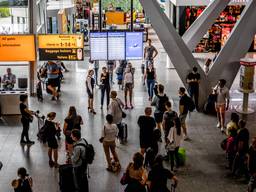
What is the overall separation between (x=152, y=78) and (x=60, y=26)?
931 cm

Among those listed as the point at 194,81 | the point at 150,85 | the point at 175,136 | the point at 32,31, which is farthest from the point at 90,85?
the point at 175,136

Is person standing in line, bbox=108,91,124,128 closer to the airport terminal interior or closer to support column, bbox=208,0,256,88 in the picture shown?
the airport terminal interior

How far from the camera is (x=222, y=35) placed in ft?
89.9

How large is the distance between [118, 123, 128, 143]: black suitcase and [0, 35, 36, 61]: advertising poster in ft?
14.5

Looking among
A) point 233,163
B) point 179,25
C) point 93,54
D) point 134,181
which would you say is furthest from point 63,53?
Answer: point 179,25

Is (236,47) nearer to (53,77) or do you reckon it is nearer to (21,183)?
(53,77)

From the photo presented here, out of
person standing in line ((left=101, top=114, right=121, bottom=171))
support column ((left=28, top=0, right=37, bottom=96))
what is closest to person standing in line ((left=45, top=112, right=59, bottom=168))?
person standing in line ((left=101, top=114, right=121, bottom=171))

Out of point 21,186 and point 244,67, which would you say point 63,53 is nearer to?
point 244,67

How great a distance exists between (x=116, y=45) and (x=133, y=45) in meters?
0.57

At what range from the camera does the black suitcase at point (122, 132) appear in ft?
44.9

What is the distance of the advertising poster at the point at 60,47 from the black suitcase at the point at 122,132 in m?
3.96

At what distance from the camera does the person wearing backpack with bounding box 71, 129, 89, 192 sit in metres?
10.1

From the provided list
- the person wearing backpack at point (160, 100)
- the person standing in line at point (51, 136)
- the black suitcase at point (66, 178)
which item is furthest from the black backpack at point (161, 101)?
the black suitcase at point (66, 178)

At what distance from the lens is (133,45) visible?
17.7 m
